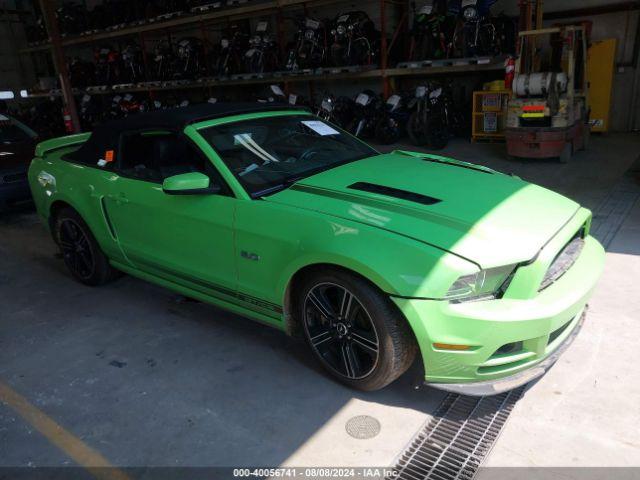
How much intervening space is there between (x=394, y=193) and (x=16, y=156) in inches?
242

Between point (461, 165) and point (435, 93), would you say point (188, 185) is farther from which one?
point (435, 93)

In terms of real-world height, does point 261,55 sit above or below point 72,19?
below

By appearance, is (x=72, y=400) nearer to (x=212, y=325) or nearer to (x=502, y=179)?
(x=212, y=325)

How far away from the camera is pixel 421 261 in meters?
2.25

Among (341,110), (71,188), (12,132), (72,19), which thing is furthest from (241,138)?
(72,19)

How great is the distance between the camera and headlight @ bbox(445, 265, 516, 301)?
7.32ft

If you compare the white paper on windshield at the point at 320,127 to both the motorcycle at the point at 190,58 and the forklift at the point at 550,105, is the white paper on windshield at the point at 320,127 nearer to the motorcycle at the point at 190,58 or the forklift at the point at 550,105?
the forklift at the point at 550,105

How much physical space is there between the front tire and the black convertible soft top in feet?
4.70

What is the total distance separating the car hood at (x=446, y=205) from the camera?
234cm

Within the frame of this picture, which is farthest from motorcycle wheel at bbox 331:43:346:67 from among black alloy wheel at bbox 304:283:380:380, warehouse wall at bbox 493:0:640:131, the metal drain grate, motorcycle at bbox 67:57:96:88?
motorcycle at bbox 67:57:96:88

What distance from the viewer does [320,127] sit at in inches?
145

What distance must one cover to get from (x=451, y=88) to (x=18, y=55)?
1728 cm

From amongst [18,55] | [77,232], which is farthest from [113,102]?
[77,232]

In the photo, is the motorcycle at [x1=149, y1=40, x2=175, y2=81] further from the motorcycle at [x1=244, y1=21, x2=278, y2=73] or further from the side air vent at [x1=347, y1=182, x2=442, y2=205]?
the side air vent at [x1=347, y1=182, x2=442, y2=205]
